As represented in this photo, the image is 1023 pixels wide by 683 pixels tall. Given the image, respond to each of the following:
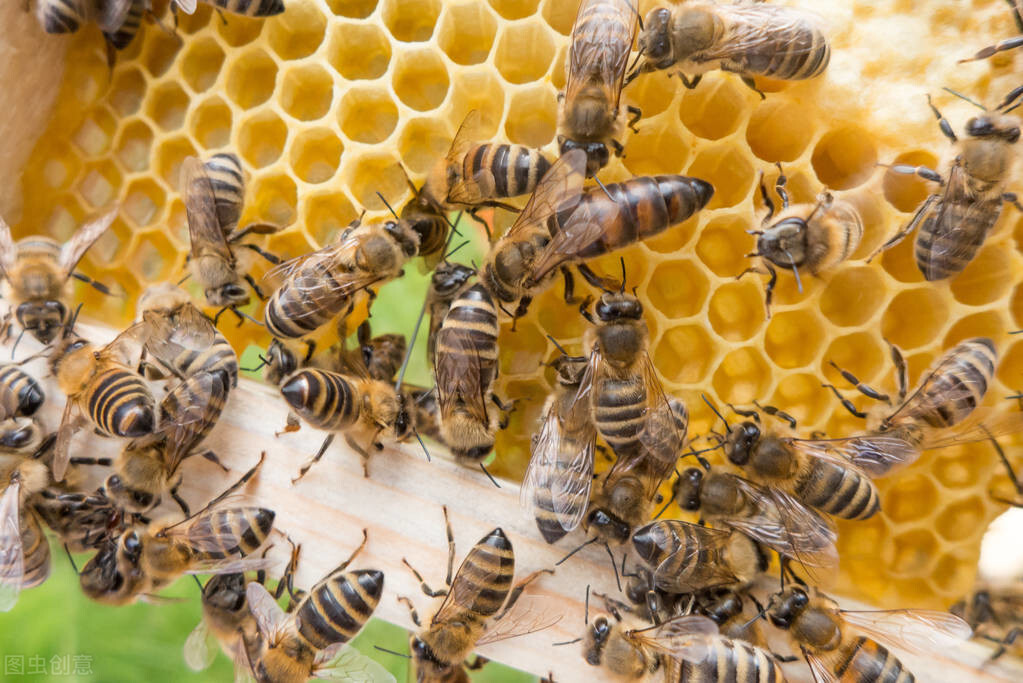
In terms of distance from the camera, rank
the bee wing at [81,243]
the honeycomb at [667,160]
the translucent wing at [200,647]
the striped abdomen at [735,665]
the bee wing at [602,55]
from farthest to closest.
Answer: the translucent wing at [200,647], the bee wing at [81,243], the honeycomb at [667,160], the bee wing at [602,55], the striped abdomen at [735,665]

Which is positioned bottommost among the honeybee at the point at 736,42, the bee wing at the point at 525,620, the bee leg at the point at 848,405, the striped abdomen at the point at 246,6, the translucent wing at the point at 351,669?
the translucent wing at the point at 351,669

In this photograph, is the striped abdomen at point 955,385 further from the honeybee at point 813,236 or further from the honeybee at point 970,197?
the honeybee at point 813,236

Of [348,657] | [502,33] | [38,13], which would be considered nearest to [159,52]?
[38,13]

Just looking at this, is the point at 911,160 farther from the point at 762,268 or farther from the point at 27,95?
the point at 27,95

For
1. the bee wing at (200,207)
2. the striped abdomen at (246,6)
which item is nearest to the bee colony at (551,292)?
the bee wing at (200,207)

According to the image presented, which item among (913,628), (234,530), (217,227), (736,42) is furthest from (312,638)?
(736,42)

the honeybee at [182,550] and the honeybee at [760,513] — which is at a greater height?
the honeybee at [760,513]

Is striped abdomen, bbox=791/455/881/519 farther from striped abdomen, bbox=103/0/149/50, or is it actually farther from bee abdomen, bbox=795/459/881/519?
striped abdomen, bbox=103/0/149/50

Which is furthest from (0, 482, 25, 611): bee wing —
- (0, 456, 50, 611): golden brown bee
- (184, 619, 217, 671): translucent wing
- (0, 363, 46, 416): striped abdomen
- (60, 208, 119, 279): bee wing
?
(60, 208, 119, 279): bee wing
